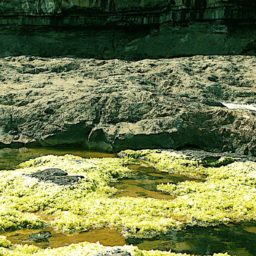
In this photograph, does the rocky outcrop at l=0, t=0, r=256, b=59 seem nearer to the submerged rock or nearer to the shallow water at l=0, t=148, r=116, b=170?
the shallow water at l=0, t=148, r=116, b=170

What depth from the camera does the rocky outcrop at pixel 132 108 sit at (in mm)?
24797

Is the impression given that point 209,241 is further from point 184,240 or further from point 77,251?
point 77,251

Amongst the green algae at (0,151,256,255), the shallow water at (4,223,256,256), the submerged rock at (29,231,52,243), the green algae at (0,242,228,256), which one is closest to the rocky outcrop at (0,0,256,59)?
the green algae at (0,151,256,255)

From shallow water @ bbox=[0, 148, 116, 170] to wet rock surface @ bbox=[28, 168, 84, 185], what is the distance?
13.3ft

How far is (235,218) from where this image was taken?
1472 centimetres

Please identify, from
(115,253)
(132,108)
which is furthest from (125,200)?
(132,108)

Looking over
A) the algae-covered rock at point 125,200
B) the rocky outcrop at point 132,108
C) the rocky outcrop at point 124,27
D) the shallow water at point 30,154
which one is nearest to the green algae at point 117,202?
the algae-covered rock at point 125,200

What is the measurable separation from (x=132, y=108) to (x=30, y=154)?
623cm

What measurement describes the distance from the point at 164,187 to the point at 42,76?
19307 mm

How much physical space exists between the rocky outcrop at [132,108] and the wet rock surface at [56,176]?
21.9 feet

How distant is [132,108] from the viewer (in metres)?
26.7

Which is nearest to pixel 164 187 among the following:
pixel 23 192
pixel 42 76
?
pixel 23 192

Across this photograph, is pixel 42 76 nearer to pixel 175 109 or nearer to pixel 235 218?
pixel 175 109

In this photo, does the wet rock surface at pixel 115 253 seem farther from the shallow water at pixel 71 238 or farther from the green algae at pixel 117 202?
the shallow water at pixel 71 238
